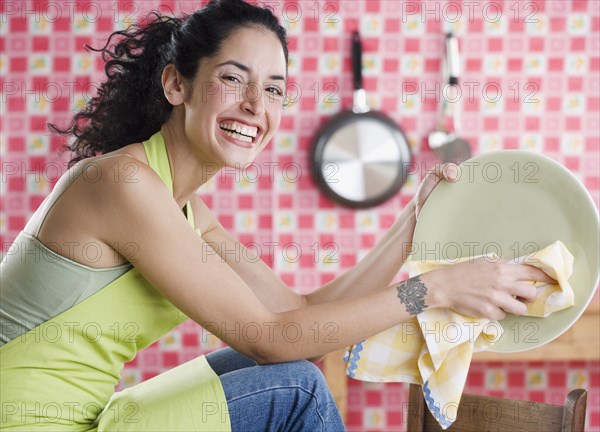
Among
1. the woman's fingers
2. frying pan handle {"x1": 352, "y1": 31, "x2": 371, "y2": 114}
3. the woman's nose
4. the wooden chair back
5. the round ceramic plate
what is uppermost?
frying pan handle {"x1": 352, "y1": 31, "x2": 371, "y2": 114}

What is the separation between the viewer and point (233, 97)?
1216 millimetres

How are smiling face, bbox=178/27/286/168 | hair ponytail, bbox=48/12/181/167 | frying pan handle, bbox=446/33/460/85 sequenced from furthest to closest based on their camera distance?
frying pan handle, bbox=446/33/460/85 → hair ponytail, bbox=48/12/181/167 → smiling face, bbox=178/27/286/168

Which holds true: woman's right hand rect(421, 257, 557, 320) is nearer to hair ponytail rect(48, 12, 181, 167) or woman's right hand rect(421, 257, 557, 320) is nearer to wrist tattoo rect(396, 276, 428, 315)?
wrist tattoo rect(396, 276, 428, 315)

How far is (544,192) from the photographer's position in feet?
3.97

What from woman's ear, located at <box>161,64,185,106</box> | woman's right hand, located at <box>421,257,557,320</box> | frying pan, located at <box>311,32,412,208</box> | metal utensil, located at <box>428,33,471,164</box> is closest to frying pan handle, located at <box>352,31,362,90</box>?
frying pan, located at <box>311,32,412,208</box>

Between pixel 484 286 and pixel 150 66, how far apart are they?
2.21ft

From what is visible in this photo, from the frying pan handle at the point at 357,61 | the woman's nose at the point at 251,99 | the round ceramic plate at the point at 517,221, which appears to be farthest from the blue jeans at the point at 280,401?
the frying pan handle at the point at 357,61

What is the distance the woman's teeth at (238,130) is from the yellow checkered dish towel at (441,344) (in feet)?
1.07

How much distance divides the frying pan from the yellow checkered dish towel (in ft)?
4.05

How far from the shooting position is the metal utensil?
2414 millimetres

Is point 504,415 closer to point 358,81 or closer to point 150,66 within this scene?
point 150,66

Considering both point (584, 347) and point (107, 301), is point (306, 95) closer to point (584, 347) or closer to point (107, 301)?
point (584, 347)

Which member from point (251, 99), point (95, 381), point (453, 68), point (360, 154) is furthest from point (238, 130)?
point (453, 68)

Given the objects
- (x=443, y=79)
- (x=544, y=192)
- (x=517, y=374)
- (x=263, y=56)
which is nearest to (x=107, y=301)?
(x=263, y=56)
